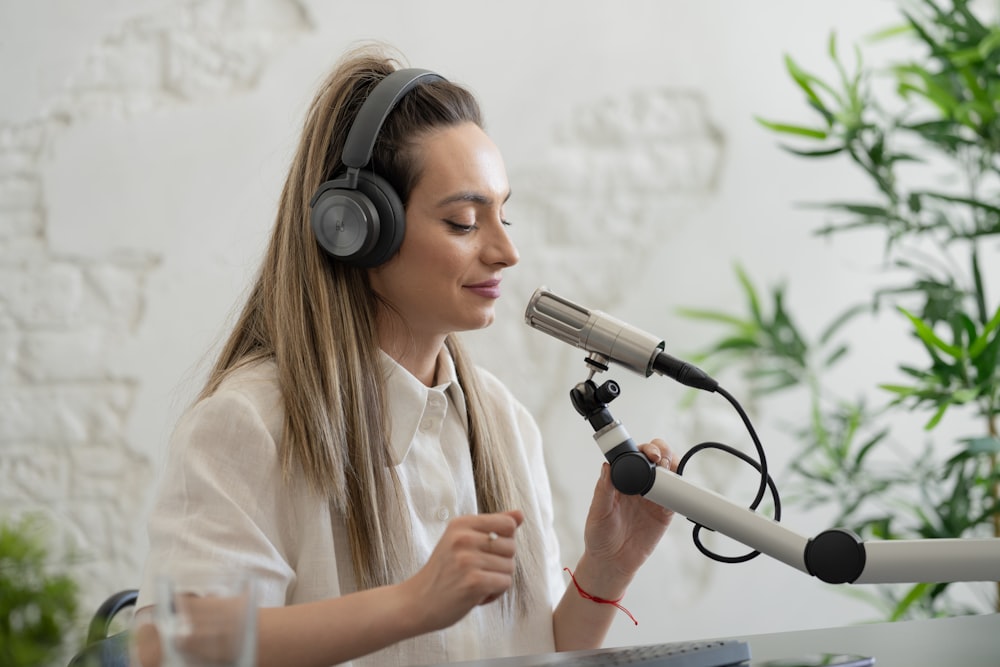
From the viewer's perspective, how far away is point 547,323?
941mm

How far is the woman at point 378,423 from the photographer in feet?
3.44

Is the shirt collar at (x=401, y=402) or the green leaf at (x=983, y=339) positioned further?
the green leaf at (x=983, y=339)

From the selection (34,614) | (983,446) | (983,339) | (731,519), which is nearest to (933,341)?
(983,339)

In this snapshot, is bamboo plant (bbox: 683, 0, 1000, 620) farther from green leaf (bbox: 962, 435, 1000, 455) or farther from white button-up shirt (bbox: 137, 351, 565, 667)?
white button-up shirt (bbox: 137, 351, 565, 667)

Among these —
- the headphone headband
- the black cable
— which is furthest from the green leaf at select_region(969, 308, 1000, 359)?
the headphone headband

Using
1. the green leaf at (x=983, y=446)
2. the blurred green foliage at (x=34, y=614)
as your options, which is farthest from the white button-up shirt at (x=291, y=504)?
the green leaf at (x=983, y=446)

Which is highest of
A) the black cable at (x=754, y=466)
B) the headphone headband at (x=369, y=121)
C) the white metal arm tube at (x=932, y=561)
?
the headphone headband at (x=369, y=121)

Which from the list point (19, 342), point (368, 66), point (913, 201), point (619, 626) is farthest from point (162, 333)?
point (913, 201)

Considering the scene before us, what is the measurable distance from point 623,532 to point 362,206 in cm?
48

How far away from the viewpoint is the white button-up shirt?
1003 millimetres

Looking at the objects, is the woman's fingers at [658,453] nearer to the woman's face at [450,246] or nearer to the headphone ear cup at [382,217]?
the woman's face at [450,246]

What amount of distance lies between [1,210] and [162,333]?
399mm

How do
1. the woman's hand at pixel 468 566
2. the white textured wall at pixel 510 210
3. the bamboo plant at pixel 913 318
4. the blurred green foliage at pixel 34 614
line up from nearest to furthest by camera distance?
1. the blurred green foliage at pixel 34 614
2. the woman's hand at pixel 468 566
3. the bamboo plant at pixel 913 318
4. the white textured wall at pixel 510 210

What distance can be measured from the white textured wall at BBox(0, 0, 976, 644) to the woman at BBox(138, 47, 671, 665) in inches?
29.8
